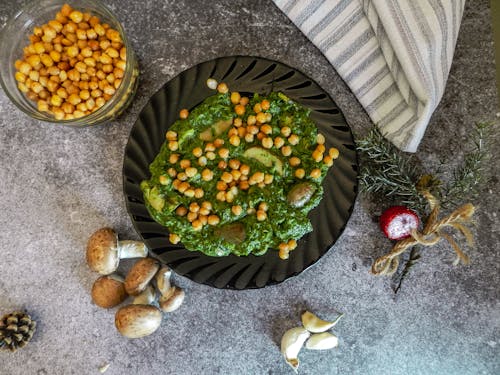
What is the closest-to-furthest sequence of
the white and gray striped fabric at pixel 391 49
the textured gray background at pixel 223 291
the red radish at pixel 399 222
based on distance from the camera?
the white and gray striped fabric at pixel 391 49 → the red radish at pixel 399 222 → the textured gray background at pixel 223 291

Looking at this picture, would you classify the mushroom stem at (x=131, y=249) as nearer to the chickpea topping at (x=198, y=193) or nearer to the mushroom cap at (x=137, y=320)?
the mushroom cap at (x=137, y=320)

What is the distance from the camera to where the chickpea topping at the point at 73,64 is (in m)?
1.41

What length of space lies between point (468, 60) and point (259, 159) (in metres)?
0.77

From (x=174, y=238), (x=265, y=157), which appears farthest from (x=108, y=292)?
(x=265, y=157)

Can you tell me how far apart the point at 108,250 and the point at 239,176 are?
0.48 m

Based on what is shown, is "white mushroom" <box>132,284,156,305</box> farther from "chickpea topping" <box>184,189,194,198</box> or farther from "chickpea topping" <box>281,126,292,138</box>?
"chickpea topping" <box>281,126,292,138</box>

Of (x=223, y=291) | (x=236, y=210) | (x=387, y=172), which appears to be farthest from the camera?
(x=223, y=291)

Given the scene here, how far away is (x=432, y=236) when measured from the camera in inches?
56.8

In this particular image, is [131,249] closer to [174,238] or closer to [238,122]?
[174,238]

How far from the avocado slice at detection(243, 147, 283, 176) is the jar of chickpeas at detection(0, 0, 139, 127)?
418mm

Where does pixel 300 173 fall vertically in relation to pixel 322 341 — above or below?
above

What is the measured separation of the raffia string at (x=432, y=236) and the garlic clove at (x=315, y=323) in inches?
8.7

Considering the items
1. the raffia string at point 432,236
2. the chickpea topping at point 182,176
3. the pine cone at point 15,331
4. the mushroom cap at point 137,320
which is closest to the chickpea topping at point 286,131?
the chickpea topping at point 182,176

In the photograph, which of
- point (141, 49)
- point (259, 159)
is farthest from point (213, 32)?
point (259, 159)
